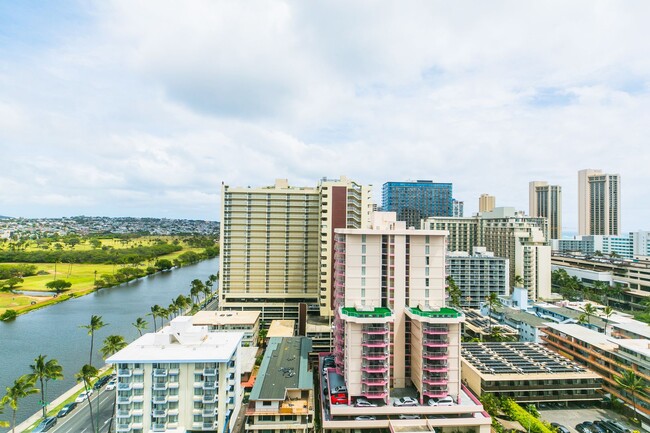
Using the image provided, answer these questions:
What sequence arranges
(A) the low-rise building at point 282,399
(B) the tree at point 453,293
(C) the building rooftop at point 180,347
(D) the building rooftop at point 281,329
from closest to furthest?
(C) the building rooftop at point 180,347, (A) the low-rise building at point 282,399, (D) the building rooftop at point 281,329, (B) the tree at point 453,293

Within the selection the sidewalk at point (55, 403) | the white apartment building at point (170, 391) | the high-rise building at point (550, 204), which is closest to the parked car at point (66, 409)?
the sidewalk at point (55, 403)

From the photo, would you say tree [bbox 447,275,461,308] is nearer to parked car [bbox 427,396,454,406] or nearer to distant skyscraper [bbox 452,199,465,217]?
parked car [bbox 427,396,454,406]

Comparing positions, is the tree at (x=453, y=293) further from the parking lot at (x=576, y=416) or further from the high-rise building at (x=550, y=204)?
the high-rise building at (x=550, y=204)

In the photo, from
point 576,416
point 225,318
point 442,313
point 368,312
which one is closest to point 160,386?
point 368,312

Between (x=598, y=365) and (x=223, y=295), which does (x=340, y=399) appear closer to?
(x=598, y=365)

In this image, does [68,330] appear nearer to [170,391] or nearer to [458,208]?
[170,391]

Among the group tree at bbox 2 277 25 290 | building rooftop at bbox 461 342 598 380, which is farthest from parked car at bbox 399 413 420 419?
tree at bbox 2 277 25 290
